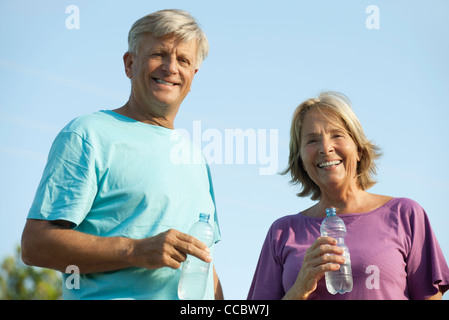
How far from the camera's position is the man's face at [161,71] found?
467cm

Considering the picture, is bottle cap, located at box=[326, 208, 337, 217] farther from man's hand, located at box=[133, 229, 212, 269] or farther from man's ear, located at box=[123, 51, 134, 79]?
man's ear, located at box=[123, 51, 134, 79]

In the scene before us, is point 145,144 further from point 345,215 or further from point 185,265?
point 345,215

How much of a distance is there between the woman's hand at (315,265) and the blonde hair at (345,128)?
119 cm

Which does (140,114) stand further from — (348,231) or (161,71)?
(348,231)

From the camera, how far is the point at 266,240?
204 inches

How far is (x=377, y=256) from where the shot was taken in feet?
14.7

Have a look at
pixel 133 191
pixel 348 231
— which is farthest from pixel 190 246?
pixel 348 231

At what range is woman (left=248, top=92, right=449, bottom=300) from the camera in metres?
4.38

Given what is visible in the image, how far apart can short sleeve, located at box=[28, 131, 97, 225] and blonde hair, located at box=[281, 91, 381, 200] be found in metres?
2.21

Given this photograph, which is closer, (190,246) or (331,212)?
(190,246)

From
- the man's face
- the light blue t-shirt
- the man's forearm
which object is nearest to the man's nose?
the man's face

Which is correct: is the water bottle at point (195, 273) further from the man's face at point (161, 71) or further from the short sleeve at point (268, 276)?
the man's face at point (161, 71)

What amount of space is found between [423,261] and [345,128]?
1.39 meters

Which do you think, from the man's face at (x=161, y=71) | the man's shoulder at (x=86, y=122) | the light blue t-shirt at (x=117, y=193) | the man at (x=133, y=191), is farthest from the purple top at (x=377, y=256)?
the man's shoulder at (x=86, y=122)
